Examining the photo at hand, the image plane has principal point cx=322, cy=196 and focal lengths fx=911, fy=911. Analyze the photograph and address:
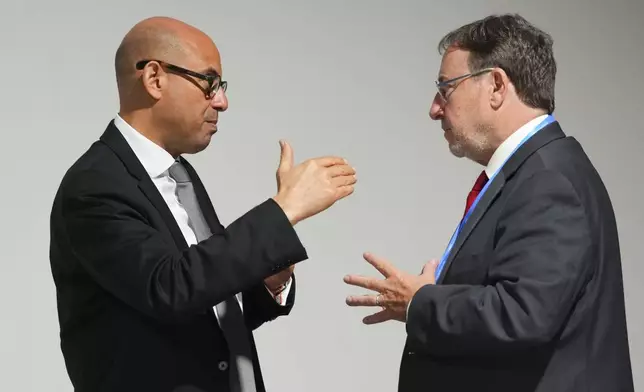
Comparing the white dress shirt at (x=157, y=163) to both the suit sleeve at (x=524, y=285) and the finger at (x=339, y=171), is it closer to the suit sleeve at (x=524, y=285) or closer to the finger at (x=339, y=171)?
the finger at (x=339, y=171)

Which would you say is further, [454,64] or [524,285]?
[454,64]

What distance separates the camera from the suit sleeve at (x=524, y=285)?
1.55m

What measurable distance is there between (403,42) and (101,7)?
1142mm

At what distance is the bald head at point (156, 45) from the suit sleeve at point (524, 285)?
710 millimetres

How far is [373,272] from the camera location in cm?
329

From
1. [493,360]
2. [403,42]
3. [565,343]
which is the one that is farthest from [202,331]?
[403,42]

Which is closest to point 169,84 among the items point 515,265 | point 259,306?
point 259,306

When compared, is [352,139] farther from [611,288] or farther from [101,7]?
[611,288]

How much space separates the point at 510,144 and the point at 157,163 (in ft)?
2.31

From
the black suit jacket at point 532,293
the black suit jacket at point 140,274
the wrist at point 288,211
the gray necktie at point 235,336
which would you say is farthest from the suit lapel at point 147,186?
the black suit jacket at point 532,293

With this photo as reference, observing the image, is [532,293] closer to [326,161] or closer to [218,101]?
[326,161]

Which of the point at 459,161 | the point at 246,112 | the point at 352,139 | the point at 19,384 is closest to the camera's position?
the point at 19,384

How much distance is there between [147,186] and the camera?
1.75 metres

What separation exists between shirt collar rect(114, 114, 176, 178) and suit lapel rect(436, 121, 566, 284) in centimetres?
60
